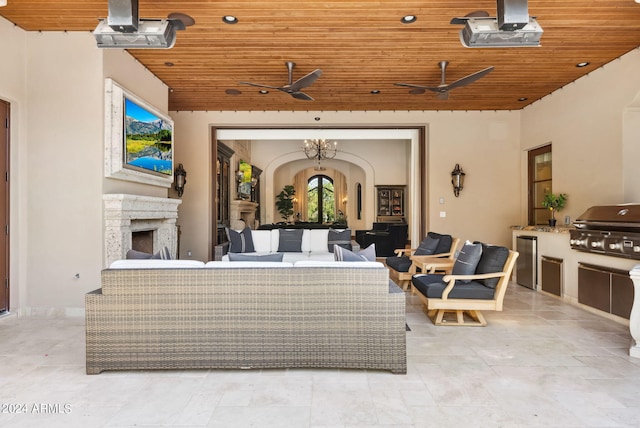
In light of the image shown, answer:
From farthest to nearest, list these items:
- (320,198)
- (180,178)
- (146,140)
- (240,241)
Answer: (320,198) < (180,178) < (240,241) < (146,140)

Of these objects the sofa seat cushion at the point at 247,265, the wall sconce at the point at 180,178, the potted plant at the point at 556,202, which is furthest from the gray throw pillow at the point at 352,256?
the wall sconce at the point at 180,178

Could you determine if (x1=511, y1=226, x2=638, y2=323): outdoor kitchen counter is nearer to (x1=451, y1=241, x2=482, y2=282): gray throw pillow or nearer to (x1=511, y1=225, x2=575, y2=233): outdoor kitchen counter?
(x1=511, y1=225, x2=575, y2=233): outdoor kitchen counter

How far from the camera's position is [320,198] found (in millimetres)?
16266

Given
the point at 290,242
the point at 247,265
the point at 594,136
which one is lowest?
→ the point at 290,242

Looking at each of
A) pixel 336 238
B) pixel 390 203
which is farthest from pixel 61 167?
pixel 390 203

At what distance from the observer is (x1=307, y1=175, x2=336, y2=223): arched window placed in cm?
1619

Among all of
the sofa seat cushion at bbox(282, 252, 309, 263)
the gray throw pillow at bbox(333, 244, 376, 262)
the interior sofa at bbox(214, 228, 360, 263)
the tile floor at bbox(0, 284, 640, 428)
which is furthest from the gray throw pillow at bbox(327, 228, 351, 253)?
the tile floor at bbox(0, 284, 640, 428)

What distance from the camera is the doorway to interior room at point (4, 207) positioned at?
3.93 metres

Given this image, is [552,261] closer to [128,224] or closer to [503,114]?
[503,114]

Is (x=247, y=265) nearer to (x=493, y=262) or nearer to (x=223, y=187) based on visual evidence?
(x=493, y=262)

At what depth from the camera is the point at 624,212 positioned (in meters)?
3.82

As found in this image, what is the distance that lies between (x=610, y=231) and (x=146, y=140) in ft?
17.6

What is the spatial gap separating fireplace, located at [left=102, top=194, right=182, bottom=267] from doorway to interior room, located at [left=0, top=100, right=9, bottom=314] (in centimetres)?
97

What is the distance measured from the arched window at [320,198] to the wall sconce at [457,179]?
934 cm
